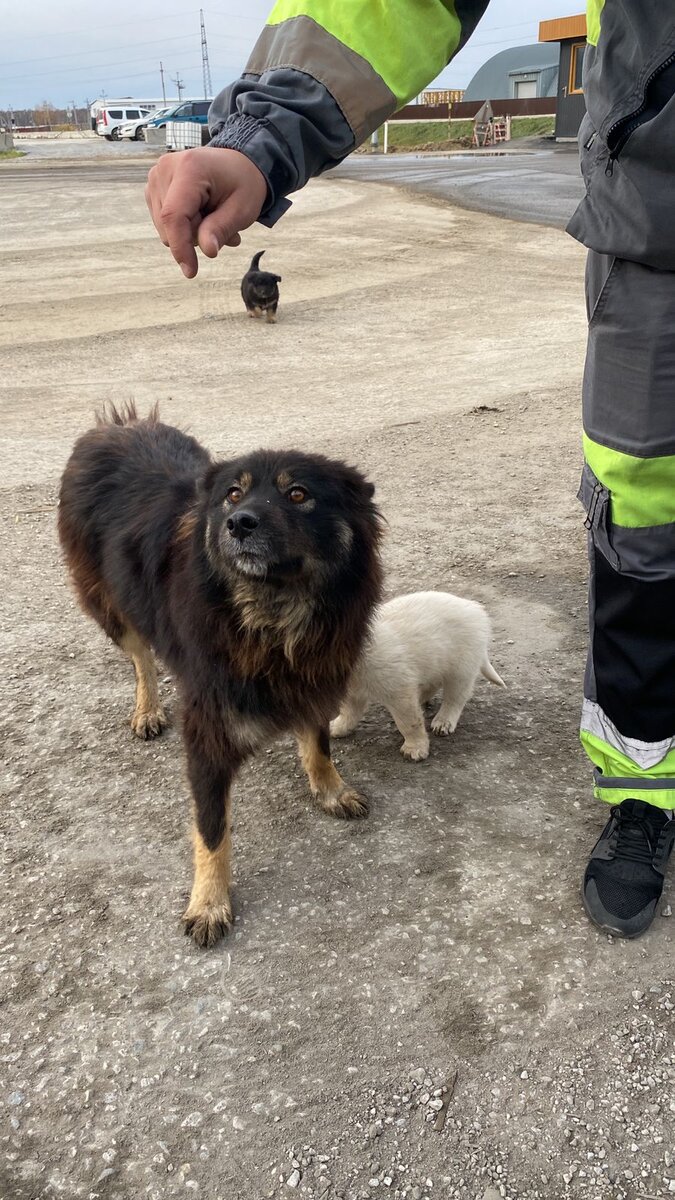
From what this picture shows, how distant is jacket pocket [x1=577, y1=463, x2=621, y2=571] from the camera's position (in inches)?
88.2

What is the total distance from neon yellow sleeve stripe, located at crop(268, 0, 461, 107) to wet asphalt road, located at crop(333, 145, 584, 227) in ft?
50.1

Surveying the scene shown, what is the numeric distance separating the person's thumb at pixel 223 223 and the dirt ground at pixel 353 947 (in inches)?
69.8

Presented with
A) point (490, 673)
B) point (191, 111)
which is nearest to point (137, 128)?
point (191, 111)

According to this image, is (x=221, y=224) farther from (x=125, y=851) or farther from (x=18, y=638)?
(x=18, y=638)

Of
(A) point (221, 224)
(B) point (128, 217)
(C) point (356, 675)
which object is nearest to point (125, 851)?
(C) point (356, 675)

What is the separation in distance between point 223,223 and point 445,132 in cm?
5196

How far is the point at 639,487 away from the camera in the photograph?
2.15 metres

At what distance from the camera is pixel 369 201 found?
812 inches

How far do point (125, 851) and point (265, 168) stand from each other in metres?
1.97

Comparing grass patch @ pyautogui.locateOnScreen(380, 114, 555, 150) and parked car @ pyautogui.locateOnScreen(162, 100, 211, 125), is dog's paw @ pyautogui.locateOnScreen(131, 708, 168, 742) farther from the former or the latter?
grass patch @ pyautogui.locateOnScreen(380, 114, 555, 150)

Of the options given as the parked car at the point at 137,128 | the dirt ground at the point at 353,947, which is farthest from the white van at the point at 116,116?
the dirt ground at the point at 353,947

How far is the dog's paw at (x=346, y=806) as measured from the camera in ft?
9.65

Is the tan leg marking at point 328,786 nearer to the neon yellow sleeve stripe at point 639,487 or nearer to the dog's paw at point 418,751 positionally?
the dog's paw at point 418,751

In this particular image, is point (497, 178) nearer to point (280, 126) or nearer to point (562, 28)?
point (562, 28)
